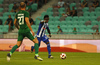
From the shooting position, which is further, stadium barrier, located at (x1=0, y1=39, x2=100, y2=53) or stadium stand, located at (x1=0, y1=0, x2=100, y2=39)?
stadium stand, located at (x1=0, y1=0, x2=100, y2=39)

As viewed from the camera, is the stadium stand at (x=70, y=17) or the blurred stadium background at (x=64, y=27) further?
the stadium stand at (x=70, y=17)

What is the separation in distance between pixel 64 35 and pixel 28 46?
295 cm

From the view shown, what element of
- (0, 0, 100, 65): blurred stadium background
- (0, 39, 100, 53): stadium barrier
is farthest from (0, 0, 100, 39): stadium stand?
(0, 39, 100, 53): stadium barrier

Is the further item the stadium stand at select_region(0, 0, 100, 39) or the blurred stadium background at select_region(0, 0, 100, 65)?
the stadium stand at select_region(0, 0, 100, 39)

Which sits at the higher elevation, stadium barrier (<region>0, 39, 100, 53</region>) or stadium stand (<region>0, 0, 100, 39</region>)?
stadium stand (<region>0, 0, 100, 39</region>)

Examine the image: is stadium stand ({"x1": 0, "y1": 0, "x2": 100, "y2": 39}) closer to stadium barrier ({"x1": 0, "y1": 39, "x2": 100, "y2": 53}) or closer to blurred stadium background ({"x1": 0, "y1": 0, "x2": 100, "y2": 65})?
blurred stadium background ({"x1": 0, "y1": 0, "x2": 100, "y2": 65})

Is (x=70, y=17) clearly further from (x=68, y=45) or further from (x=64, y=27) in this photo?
(x=68, y=45)

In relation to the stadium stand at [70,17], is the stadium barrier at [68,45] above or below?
below

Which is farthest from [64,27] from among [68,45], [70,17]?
[68,45]

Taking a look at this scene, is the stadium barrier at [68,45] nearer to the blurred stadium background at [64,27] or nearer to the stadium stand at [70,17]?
the blurred stadium background at [64,27]

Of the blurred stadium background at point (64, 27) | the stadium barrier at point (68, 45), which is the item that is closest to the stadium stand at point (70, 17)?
the blurred stadium background at point (64, 27)

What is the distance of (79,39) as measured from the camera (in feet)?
60.1

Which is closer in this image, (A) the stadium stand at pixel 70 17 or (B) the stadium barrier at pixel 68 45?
(B) the stadium barrier at pixel 68 45

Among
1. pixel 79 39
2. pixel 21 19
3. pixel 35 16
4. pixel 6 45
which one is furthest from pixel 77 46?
pixel 21 19
